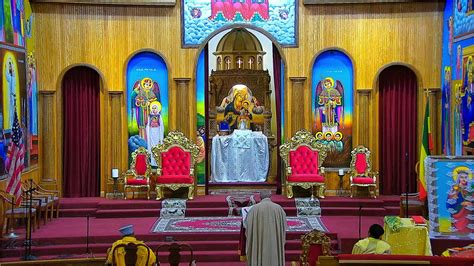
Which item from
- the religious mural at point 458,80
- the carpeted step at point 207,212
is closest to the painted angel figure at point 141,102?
the carpeted step at point 207,212

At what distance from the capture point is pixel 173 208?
15.0m

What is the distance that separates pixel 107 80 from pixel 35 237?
4.66 metres

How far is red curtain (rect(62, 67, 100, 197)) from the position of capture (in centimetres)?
1655

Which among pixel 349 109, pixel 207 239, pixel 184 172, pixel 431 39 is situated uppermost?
pixel 431 39

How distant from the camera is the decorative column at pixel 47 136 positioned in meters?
16.2

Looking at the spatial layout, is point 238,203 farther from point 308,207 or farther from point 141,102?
point 141,102

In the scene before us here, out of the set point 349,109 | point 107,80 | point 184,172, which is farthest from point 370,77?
point 107,80

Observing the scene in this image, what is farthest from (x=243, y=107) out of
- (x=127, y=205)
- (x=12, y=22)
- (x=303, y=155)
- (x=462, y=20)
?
(x=12, y=22)

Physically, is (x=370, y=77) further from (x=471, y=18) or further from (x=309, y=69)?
(x=471, y=18)

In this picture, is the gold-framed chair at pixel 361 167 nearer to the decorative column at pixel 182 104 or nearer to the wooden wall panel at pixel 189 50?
the wooden wall panel at pixel 189 50

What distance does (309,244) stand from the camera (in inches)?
368

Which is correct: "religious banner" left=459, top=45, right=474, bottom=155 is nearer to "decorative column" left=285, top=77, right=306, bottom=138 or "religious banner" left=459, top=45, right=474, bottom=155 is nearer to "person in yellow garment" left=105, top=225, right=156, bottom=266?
"decorative column" left=285, top=77, right=306, bottom=138

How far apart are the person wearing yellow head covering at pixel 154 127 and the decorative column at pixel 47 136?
6.72 feet

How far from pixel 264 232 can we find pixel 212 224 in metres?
3.47
